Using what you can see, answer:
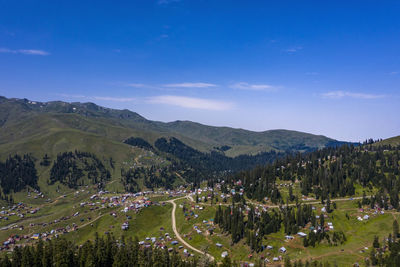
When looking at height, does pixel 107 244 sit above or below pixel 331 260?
above

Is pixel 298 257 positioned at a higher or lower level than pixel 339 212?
lower

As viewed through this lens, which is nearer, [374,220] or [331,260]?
[331,260]

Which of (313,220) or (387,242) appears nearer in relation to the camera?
(387,242)

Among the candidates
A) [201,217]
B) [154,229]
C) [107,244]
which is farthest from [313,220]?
[107,244]

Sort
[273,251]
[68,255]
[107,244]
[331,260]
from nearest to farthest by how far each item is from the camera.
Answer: [68,255], [107,244], [331,260], [273,251]

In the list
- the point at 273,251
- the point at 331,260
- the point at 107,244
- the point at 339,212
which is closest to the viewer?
the point at 107,244

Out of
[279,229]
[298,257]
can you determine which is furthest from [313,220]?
[298,257]

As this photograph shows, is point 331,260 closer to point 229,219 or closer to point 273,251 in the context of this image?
point 273,251

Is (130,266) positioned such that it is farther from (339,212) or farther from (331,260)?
(339,212)

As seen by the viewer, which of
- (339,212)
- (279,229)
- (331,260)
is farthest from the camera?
(339,212)
